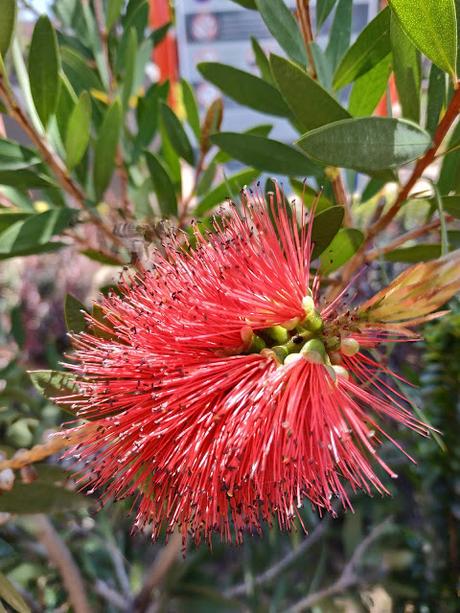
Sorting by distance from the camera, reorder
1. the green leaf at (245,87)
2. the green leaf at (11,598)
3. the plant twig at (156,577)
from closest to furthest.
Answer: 1. the green leaf at (11,598)
2. the green leaf at (245,87)
3. the plant twig at (156,577)

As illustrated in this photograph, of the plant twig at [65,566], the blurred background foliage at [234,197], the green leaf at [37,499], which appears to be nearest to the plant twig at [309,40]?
the blurred background foliage at [234,197]

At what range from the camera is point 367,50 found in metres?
0.48

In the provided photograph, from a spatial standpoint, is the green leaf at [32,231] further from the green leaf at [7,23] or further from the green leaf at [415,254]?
the green leaf at [415,254]

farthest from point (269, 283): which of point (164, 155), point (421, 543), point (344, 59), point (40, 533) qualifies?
point (421, 543)

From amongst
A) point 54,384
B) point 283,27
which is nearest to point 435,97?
point 283,27

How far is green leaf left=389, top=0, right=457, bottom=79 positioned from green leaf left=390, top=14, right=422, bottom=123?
0.06 metres

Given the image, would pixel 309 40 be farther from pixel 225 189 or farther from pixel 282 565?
pixel 282 565

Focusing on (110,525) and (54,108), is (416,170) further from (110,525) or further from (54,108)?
(110,525)

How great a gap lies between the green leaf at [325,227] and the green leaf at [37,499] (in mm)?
303

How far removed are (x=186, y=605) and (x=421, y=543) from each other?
14.5 inches

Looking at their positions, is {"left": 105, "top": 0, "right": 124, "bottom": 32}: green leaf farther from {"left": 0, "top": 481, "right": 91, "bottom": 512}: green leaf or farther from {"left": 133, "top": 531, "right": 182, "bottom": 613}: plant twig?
{"left": 133, "top": 531, "right": 182, "bottom": 613}: plant twig

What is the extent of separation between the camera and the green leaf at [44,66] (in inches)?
19.1

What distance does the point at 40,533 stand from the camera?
74cm

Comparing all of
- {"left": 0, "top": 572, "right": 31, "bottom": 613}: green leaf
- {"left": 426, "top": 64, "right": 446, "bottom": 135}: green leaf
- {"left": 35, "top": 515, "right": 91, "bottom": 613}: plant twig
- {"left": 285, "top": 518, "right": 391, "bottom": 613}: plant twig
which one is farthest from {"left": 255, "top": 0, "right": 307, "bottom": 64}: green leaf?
{"left": 285, "top": 518, "right": 391, "bottom": 613}: plant twig
